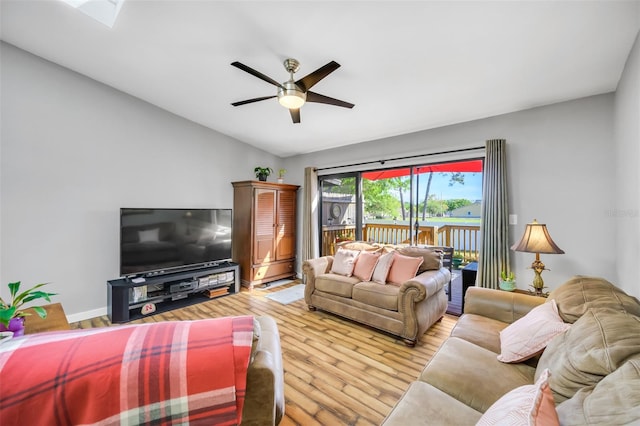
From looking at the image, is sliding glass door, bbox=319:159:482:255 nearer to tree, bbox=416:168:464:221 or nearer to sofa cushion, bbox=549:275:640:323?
tree, bbox=416:168:464:221

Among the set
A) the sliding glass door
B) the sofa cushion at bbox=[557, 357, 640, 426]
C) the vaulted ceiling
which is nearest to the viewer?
the sofa cushion at bbox=[557, 357, 640, 426]

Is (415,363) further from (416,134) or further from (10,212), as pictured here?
(10,212)

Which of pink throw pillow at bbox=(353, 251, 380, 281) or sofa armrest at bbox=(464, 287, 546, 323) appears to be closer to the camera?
sofa armrest at bbox=(464, 287, 546, 323)

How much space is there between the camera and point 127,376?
2.34 ft

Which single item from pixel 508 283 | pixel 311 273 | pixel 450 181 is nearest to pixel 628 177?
pixel 508 283

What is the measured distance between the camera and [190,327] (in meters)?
0.87

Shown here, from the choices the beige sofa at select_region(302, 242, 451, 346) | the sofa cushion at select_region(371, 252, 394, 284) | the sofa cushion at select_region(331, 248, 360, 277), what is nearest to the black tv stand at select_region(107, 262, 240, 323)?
the beige sofa at select_region(302, 242, 451, 346)

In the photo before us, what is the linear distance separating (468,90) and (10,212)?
4.91 metres

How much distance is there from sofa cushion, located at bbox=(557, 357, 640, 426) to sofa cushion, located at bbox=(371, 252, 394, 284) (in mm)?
2162

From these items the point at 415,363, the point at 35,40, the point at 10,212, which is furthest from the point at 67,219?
the point at 415,363

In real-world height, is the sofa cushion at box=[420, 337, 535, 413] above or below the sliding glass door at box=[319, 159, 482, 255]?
below

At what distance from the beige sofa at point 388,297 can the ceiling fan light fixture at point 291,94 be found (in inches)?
78.0

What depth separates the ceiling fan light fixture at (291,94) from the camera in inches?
85.3

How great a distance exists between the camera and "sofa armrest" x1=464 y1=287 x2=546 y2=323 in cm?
193
